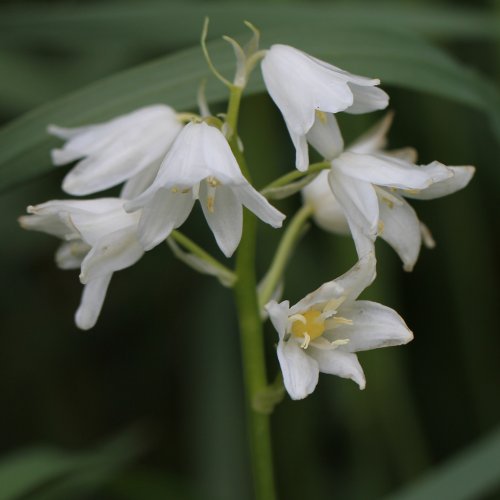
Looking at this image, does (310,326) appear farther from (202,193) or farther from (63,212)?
(63,212)

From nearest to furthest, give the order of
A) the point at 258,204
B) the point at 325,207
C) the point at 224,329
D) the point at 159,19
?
the point at 258,204 < the point at 325,207 < the point at 159,19 < the point at 224,329

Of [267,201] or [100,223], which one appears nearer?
[267,201]

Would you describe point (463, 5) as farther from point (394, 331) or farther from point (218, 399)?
point (394, 331)

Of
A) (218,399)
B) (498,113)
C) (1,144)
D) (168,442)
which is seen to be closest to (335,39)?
(498,113)

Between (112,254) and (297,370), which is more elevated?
(112,254)

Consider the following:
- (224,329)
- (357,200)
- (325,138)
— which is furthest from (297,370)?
(224,329)

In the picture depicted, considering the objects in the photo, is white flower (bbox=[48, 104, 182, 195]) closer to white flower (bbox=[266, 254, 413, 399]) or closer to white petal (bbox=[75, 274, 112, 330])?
white petal (bbox=[75, 274, 112, 330])

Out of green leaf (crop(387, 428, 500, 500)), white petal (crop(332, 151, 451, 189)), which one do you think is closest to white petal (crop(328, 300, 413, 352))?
white petal (crop(332, 151, 451, 189))
